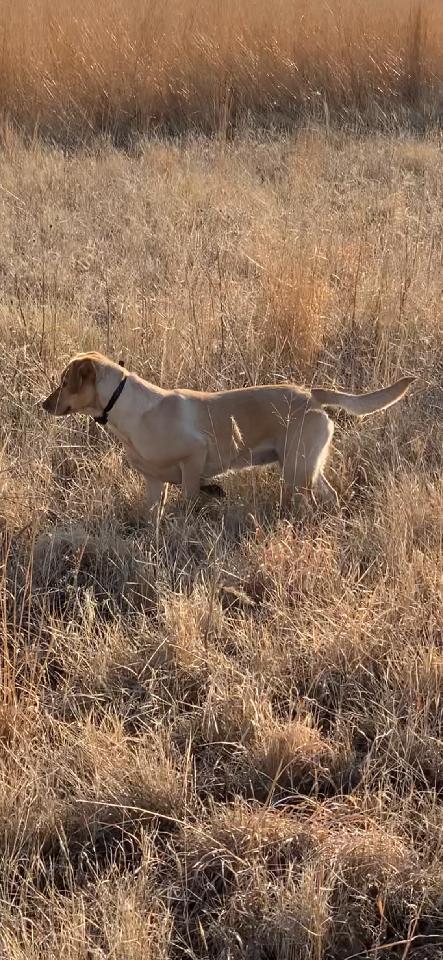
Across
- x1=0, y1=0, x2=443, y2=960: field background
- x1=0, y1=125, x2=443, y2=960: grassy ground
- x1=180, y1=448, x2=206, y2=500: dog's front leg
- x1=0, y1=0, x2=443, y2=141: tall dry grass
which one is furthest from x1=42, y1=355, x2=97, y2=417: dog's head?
x1=0, y1=0, x2=443, y2=141: tall dry grass

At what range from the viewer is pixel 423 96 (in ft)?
35.7

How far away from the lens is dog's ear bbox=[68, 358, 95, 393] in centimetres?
384

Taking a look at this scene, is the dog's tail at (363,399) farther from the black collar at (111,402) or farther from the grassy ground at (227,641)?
the black collar at (111,402)

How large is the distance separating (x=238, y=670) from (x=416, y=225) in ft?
14.5

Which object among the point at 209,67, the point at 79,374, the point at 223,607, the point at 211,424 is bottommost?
the point at 223,607

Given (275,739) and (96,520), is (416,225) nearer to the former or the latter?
(96,520)

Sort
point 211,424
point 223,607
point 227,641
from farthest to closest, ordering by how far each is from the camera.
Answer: point 211,424 → point 223,607 → point 227,641

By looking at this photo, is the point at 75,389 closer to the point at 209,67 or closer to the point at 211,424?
the point at 211,424

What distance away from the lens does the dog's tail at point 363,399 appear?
3904 mm

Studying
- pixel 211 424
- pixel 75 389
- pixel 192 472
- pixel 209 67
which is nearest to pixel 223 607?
pixel 192 472

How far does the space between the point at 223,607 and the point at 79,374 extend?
3.65 ft

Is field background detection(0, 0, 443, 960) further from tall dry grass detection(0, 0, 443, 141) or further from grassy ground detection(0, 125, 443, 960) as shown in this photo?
tall dry grass detection(0, 0, 443, 141)

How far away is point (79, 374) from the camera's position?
3.86 m

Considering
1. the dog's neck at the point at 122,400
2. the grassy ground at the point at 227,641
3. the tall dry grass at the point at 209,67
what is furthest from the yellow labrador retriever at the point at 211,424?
the tall dry grass at the point at 209,67
